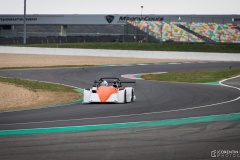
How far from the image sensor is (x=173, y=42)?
2489 inches

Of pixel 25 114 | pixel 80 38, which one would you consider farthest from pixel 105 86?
pixel 80 38

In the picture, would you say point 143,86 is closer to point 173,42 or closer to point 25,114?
point 25,114

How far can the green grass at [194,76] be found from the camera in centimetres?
3333

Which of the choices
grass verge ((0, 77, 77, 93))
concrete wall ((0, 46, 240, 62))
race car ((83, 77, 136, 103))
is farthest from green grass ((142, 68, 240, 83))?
concrete wall ((0, 46, 240, 62))

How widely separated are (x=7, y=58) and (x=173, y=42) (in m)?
19.5

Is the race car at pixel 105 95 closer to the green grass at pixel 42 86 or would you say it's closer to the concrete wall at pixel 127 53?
the green grass at pixel 42 86

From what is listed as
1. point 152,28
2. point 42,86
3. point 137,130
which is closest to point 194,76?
point 42,86

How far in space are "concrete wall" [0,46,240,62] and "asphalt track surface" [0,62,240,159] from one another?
2480 centimetres

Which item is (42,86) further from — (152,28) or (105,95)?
(152,28)

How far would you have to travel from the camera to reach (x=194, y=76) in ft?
116

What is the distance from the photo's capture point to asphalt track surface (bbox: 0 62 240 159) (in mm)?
10188

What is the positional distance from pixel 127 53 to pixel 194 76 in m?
18.9

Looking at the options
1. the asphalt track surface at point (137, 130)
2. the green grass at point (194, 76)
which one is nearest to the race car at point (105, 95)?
the asphalt track surface at point (137, 130)

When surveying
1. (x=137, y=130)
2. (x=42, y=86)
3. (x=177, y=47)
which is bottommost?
(x=42, y=86)
